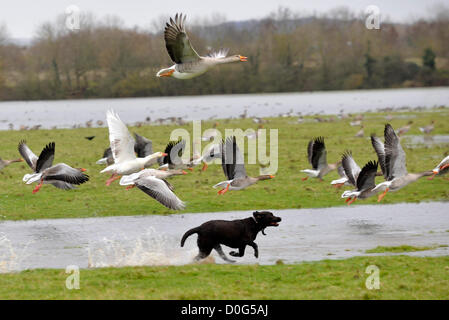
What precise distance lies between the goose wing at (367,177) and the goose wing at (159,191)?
12.1 feet

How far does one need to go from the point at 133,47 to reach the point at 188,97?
47881mm

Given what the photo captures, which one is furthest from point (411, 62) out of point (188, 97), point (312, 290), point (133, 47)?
point (312, 290)

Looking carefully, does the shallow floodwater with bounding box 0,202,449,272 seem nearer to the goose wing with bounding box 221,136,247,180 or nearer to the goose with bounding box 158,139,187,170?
the goose wing with bounding box 221,136,247,180

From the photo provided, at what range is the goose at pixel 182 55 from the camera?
936cm

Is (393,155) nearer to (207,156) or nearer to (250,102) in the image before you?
(207,156)

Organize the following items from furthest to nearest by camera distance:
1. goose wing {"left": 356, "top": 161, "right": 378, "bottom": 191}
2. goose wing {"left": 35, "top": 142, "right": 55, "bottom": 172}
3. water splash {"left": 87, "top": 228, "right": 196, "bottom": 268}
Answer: goose wing {"left": 35, "top": 142, "right": 55, "bottom": 172}
goose wing {"left": 356, "top": 161, "right": 378, "bottom": 191}
water splash {"left": 87, "top": 228, "right": 196, "bottom": 268}

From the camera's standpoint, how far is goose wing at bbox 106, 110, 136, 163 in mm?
11727

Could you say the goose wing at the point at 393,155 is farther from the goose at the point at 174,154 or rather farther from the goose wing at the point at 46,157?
the goose wing at the point at 46,157

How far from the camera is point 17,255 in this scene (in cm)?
1095

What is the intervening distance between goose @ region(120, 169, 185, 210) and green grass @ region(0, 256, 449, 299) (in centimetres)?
126

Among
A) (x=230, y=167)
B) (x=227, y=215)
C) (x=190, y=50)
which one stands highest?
(x=190, y=50)

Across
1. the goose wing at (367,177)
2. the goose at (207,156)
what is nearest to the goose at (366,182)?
the goose wing at (367,177)

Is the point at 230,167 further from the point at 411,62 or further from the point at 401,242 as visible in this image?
the point at 411,62

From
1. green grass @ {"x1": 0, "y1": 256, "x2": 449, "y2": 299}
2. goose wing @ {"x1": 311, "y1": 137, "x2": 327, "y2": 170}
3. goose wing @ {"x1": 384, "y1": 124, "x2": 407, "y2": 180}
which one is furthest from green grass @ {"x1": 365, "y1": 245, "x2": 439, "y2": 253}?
goose wing @ {"x1": 311, "y1": 137, "x2": 327, "y2": 170}
